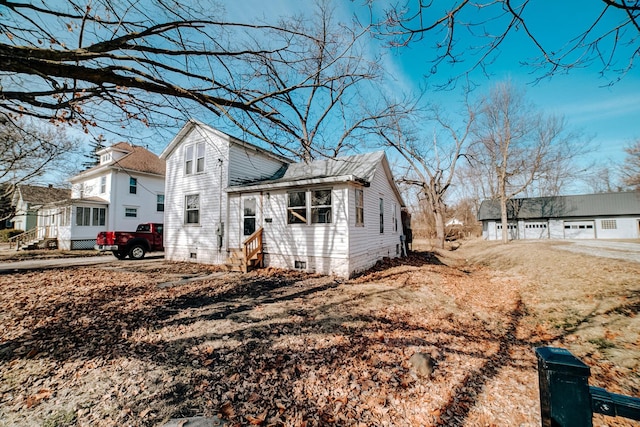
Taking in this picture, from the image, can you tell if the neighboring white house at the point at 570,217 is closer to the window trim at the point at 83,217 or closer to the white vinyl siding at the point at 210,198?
the white vinyl siding at the point at 210,198

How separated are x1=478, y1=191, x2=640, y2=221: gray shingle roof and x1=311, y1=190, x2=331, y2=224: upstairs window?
31285 millimetres

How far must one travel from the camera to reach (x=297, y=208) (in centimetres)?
1066

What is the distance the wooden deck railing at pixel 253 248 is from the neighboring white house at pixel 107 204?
39.9ft

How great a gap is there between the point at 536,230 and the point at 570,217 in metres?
3.50

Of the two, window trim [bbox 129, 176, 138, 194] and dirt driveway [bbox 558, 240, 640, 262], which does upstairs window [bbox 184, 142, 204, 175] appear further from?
dirt driveway [bbox 558, 240, 640, 262]

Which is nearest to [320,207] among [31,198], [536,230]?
[536,230]

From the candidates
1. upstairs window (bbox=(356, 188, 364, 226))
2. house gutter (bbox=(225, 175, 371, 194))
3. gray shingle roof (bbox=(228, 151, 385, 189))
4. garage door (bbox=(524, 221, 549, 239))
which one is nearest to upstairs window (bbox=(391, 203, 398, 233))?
gray shingle roof (bbox=(228, 151, 385, 189))

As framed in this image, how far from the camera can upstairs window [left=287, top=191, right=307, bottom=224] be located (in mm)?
10591

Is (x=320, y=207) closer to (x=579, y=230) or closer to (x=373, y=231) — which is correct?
(x=373, y=231)

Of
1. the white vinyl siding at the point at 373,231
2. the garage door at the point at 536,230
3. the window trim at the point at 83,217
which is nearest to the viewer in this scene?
the white vinyl siding at the point at 373,231

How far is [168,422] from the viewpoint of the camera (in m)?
2.76

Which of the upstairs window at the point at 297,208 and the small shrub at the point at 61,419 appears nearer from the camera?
the small shrub at the point at 61,419

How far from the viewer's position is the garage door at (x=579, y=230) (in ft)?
98.0

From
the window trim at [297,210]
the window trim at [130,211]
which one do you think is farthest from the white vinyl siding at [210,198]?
the window trim at [130,211]
